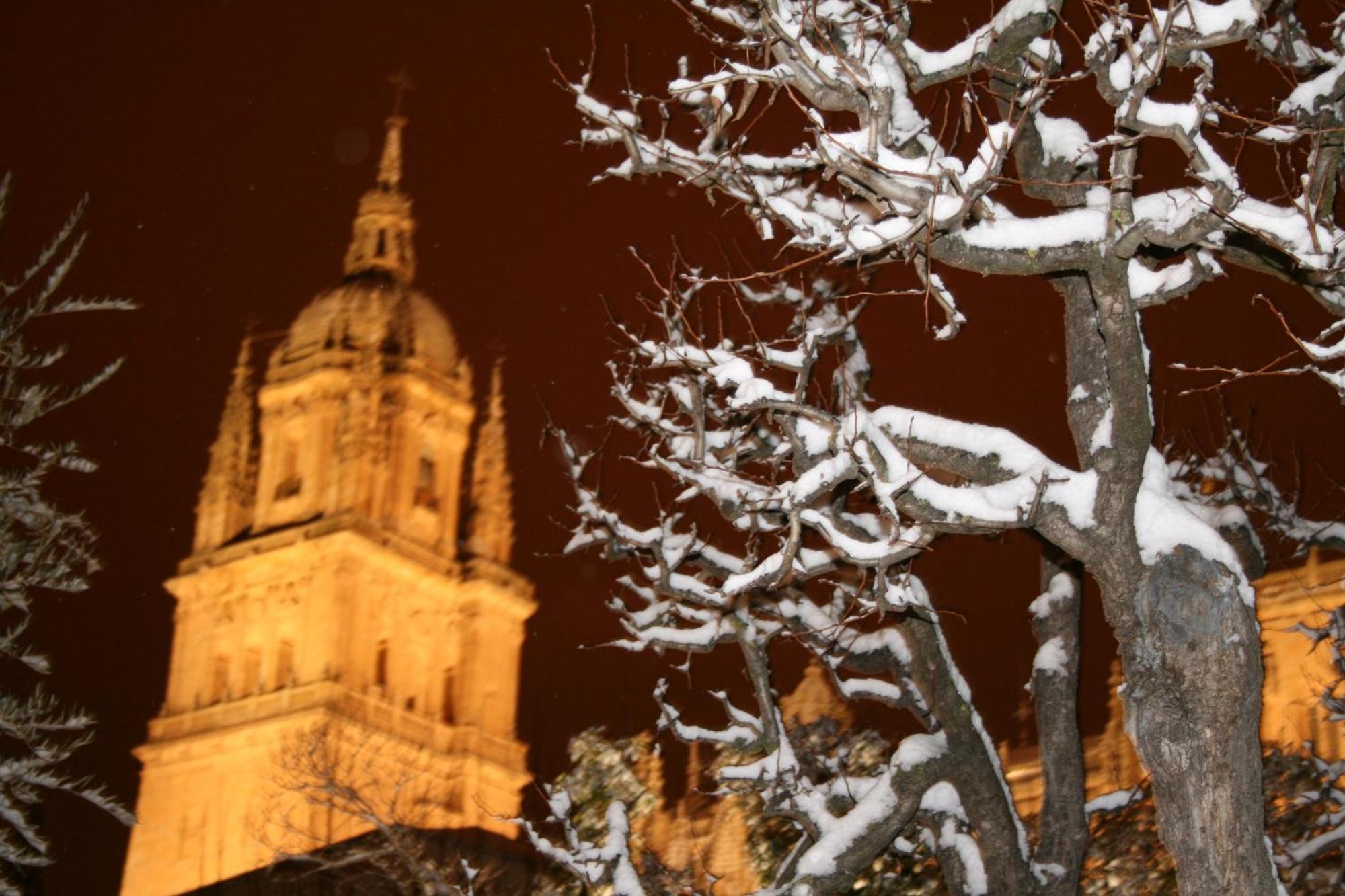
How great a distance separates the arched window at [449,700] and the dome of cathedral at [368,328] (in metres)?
11.3

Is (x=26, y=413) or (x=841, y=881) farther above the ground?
(x=26, y=413)

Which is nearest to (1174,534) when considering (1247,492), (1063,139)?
(1063,139)

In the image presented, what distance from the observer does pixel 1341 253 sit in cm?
1149

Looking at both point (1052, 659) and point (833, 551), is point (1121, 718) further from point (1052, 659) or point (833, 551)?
point (833, 551)

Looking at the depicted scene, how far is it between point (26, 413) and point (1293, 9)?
39.3ft

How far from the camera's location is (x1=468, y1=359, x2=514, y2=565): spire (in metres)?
69.8

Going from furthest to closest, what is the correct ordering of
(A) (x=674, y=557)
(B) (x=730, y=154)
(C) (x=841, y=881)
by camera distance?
(A) (x=674, y=557) < (C) (x=841, y=881) < (B) (x=730, y=154)

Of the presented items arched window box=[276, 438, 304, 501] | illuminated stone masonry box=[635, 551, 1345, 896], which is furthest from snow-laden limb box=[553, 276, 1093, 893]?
arched window box=[276, 438, 304, 501]

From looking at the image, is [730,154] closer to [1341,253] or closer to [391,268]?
[1341,253]

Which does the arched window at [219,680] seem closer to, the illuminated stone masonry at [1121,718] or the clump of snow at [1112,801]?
the illuminated stone masonry at [1121,718]

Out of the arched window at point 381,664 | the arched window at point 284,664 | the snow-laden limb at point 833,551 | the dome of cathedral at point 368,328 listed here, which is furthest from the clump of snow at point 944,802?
the dome of cathedral at point 368,328

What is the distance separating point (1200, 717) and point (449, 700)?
58.4 meters

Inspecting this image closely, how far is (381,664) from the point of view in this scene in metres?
67.4

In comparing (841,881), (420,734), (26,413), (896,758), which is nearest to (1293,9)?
(896,758)
